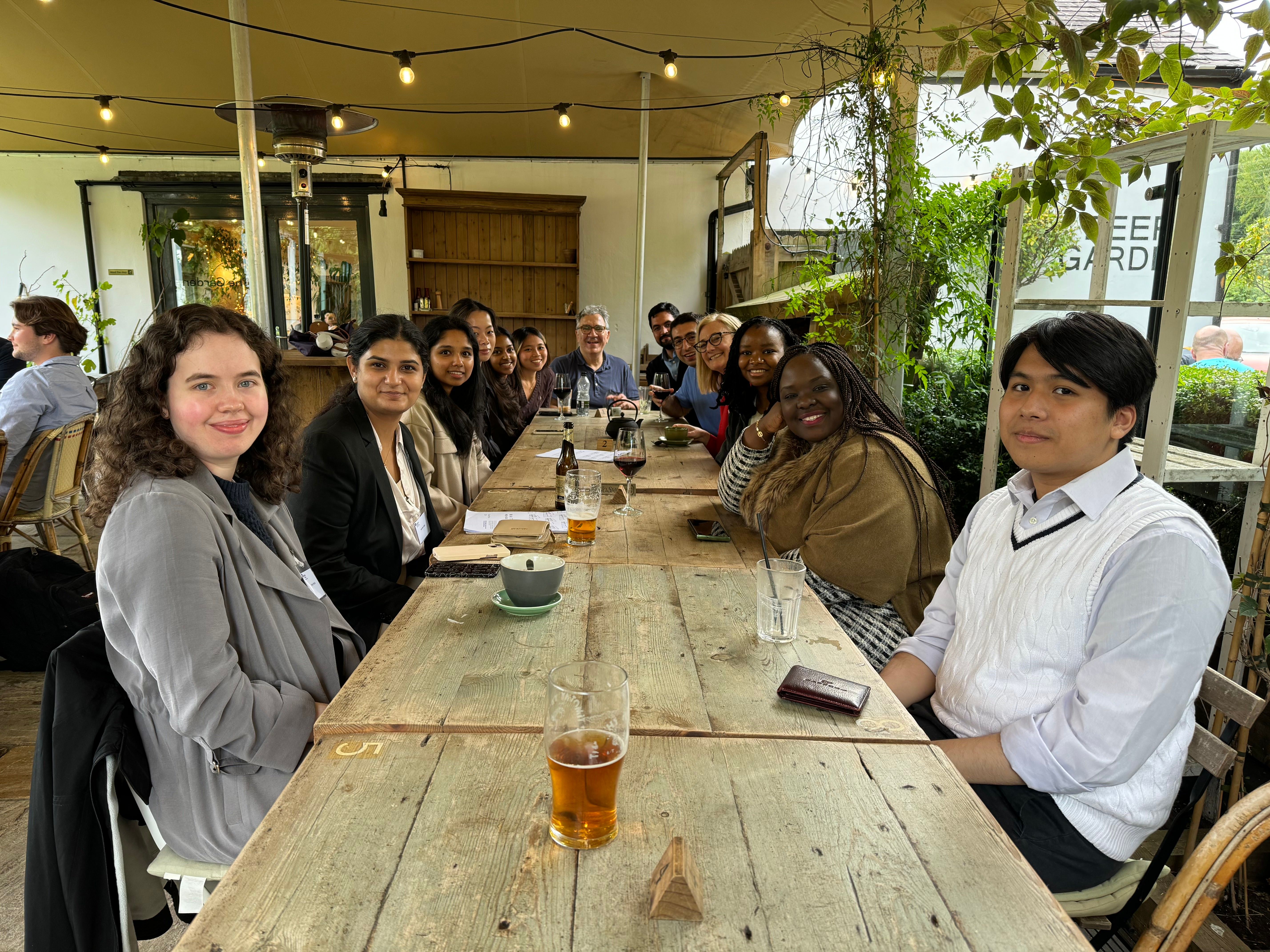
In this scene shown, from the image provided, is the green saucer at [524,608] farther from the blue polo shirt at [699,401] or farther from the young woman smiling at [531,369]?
the young woman smiling at [531,369]

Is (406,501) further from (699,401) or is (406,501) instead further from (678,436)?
(699,401)

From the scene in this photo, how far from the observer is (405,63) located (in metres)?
5.39

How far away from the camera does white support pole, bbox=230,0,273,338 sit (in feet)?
13.8

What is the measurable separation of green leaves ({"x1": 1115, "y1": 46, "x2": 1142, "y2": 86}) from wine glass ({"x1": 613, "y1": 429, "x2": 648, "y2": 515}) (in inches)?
56.1

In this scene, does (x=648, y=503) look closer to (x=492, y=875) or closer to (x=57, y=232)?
(x=492, y=875)

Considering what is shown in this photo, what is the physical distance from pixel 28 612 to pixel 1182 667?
3.68 meters

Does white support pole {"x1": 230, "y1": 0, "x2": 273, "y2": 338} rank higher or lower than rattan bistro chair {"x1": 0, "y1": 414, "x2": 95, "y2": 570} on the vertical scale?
higher

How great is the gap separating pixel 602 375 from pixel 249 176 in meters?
2.57

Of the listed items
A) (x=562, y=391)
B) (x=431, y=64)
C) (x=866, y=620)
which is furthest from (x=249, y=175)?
(x=866, y=620)

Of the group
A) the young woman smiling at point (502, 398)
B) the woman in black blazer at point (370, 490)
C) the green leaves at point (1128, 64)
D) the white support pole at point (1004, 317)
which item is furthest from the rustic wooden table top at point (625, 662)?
the young woman smiling at point (502, 398)

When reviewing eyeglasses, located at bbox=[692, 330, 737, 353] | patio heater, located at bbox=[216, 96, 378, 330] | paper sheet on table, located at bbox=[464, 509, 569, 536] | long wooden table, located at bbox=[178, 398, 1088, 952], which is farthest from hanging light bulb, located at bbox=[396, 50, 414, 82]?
long wooden table, located at bbox=[178, 398, 1088, 952]

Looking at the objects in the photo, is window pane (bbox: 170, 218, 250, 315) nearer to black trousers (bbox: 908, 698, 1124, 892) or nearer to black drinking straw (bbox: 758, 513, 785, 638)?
black drinking straw (bbox: 758, 513, 785, 638)

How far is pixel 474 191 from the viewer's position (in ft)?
27.3

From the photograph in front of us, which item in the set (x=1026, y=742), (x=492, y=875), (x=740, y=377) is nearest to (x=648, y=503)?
(x=740, y=377)
